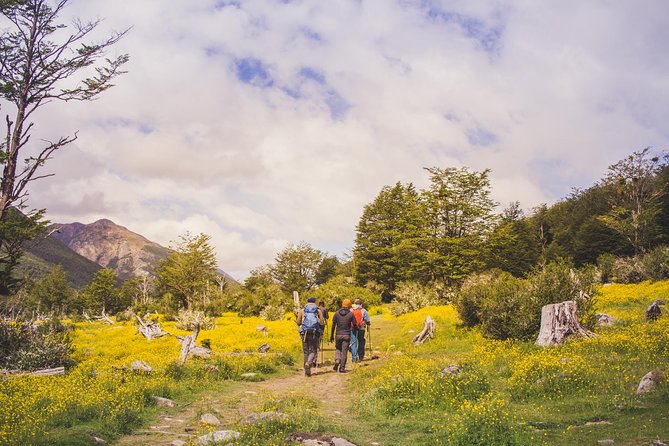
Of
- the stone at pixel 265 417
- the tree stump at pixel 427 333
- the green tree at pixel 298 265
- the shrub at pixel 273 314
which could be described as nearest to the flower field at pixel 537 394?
the stone at pixel 265 417

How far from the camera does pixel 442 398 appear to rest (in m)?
9.01

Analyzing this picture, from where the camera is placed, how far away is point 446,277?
146 ft

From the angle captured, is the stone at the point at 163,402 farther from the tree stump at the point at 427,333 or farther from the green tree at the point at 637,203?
the green tree at the point at 637,203

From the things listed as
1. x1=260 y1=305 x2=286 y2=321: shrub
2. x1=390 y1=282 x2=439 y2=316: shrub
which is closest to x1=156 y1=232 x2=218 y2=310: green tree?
x1=260 y1=305 x2=286 y2=321: shrub

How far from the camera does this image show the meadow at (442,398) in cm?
643

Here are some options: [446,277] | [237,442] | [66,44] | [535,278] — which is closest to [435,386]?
[237,442]

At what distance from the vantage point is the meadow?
6.43m

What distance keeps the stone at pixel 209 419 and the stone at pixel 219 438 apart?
73.0 inches

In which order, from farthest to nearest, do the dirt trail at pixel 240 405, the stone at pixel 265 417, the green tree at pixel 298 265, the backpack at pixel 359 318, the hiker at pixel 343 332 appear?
1. the green tree at pixel 298 265
2. the backpack at pixel 359 318
3. the hiker at pixel 343 332
4. the dirt trail at pixel 240 405
5. the stone at pixel 265 417

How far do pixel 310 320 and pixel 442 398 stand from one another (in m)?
6.78

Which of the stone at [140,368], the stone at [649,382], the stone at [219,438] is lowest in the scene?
the stone at [140,368]

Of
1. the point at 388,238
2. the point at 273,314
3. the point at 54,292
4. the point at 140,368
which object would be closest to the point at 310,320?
the point at 140,368

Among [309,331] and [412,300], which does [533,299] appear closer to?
[309,331]

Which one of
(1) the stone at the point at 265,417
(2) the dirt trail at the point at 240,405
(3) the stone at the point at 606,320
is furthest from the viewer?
(3) the stone at the point at 606,320
